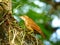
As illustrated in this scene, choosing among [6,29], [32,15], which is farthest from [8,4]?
[32,15]

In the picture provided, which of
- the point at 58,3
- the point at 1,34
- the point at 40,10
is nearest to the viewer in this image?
the point at 1,34

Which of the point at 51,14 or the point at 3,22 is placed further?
the point at 51,14

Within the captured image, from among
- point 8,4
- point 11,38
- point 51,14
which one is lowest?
point 51,14

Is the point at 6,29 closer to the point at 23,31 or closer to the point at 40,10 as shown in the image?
the point at 23,31

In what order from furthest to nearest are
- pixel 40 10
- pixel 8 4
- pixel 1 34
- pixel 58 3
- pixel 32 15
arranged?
pixel 58 3 → pixel 40 10 → pixel 32 15 → pixel 8 4 → pixel 1 34

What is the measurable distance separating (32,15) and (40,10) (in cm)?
36

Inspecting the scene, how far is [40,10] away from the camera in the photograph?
14.3 feet

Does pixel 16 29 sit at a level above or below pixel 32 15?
above

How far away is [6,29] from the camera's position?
2.43 m

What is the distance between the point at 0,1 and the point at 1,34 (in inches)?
12.1

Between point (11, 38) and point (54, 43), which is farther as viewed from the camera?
point (54, 43)

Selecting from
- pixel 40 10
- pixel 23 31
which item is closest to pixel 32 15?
pixel 40 10

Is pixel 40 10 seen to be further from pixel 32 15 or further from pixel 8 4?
pixel 8 4

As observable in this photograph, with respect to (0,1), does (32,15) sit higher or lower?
lower
